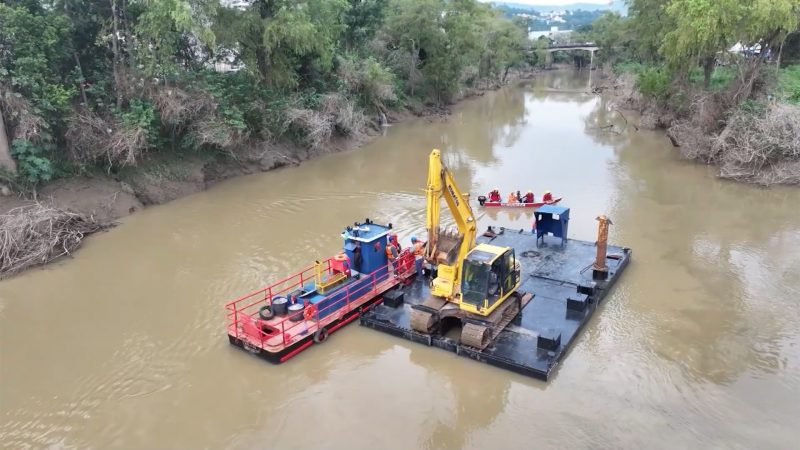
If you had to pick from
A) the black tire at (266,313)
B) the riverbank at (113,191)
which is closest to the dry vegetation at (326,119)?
the riverbank at (113,191)

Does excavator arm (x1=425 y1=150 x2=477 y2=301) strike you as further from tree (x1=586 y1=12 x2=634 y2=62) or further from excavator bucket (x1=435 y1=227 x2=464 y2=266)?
tree (x1=586 y1=12 x2=634 y2=62)

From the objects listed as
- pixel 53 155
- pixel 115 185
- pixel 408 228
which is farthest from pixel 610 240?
pixel 53 155

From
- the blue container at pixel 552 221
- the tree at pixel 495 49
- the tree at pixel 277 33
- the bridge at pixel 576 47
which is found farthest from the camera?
the bridge at pixel 576 47

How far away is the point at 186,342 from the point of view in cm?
1302

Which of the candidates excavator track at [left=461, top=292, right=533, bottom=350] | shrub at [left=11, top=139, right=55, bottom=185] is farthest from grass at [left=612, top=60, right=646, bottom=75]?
shrub at [left=11, top=139, right=55, bottom=185]

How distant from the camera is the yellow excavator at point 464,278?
1212 cm

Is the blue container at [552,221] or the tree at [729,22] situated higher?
the tree at [729,22]

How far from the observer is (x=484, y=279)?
474 inches

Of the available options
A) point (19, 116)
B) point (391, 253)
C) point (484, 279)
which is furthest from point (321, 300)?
point (19, 116)

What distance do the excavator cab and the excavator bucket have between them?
656mm

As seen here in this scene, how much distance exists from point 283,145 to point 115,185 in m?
9.76

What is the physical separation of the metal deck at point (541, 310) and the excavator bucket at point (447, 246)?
1643mm

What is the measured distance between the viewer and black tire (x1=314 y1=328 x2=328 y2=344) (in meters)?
12.8

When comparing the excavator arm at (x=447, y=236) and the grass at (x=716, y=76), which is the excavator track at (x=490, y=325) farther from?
the grass at (x=716, y=76)
